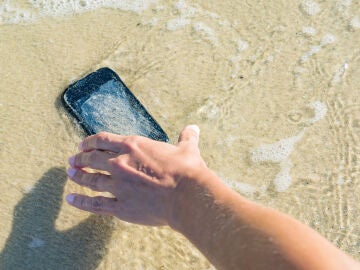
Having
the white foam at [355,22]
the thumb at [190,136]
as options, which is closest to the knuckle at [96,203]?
the thumb at [190,136]

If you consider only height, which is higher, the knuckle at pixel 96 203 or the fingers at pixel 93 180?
the fingers at pixel 93 180

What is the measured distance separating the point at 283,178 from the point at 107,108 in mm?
897

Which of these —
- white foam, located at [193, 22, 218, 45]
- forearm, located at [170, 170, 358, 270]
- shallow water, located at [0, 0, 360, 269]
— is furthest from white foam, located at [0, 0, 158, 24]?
forearm, located at [170, 170, 358, 270]

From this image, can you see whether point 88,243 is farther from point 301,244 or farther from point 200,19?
point 200,19

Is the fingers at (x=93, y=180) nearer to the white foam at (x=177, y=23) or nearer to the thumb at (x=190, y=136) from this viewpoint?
the thumb at (x=190, y=136)

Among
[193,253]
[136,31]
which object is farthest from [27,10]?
[193,253]

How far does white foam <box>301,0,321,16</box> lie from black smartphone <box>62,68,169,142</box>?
3.64ft

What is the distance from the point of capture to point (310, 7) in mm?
2613

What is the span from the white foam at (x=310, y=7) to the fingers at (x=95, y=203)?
158cm

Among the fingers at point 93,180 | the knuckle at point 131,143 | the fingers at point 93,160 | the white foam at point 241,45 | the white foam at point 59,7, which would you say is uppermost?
the white foam at point 59,7

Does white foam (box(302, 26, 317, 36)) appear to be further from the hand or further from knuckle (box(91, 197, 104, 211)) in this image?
knuckle (box(91, 197, 104, 211))

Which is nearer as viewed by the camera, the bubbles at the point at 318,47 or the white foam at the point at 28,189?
the white foam at the point at 28,189

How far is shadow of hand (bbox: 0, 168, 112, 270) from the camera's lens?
77.9 inches

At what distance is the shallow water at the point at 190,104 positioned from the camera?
205 cm
